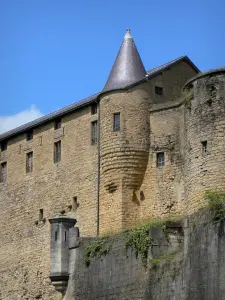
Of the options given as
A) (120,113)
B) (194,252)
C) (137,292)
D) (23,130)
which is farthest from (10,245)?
(194,252)

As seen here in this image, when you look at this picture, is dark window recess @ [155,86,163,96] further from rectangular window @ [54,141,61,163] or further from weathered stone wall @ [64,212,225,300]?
weathered stone wall @ [64,212,225,300]

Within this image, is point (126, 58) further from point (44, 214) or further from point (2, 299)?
point (2, 299)

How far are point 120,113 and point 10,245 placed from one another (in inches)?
476

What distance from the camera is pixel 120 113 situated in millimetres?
44781

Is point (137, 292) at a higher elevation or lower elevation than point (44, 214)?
lower

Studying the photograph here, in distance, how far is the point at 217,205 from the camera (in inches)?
1356

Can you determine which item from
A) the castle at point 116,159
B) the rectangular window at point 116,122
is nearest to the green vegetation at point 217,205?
the castle at point 116,159

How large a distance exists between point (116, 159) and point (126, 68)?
4.46m

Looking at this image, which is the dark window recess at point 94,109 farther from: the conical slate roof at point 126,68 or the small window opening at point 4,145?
the small window opening at point 4,145

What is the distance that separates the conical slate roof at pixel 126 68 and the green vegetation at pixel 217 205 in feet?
32.8

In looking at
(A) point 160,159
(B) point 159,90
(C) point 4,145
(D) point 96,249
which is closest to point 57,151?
(C) point 4,145

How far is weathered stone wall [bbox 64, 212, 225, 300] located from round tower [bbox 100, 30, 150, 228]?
3174 mm

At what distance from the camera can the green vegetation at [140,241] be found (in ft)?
123

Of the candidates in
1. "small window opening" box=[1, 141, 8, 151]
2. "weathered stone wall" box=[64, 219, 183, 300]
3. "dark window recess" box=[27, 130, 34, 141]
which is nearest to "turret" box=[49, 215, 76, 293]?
"weathered stone wall" box=[64, 219, 183, 300]
